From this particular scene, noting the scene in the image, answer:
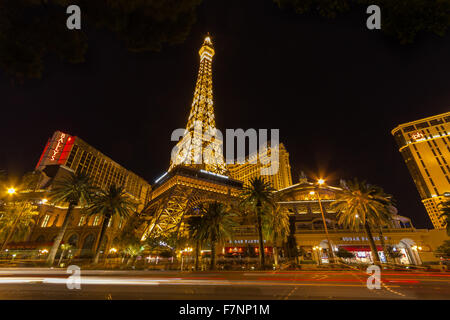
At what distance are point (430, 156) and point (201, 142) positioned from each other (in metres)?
133

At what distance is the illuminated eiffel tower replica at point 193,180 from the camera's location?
142ft

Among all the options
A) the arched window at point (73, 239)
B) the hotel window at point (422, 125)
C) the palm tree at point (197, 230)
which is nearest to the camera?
the palm tree at point (197, 230)

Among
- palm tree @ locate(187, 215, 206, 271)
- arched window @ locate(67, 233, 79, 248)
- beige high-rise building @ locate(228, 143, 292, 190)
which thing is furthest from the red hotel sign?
beige high-rise building @ locate(228, 143, 292, 190)

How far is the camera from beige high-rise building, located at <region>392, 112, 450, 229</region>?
105m

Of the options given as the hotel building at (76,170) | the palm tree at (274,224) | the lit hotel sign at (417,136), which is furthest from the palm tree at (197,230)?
the lit hotel sign at (417,136)

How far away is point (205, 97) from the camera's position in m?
76.7

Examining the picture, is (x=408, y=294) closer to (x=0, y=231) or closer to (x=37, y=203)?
(x=0, y=231)

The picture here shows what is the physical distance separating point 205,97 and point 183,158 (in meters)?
28.3

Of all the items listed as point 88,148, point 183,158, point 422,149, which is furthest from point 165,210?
point 422,149

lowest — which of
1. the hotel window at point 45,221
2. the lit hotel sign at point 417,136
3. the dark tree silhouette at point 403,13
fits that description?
the dark tree silhouette at point 403,13

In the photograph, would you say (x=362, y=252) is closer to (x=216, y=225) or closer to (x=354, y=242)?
(x=354, y=242)

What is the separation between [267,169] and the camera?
124500mm

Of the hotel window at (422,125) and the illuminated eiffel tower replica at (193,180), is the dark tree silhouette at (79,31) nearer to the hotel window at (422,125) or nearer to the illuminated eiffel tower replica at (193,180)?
the illuminated eiffel tower replica at (193,180)

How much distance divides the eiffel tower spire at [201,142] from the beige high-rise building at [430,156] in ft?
377
